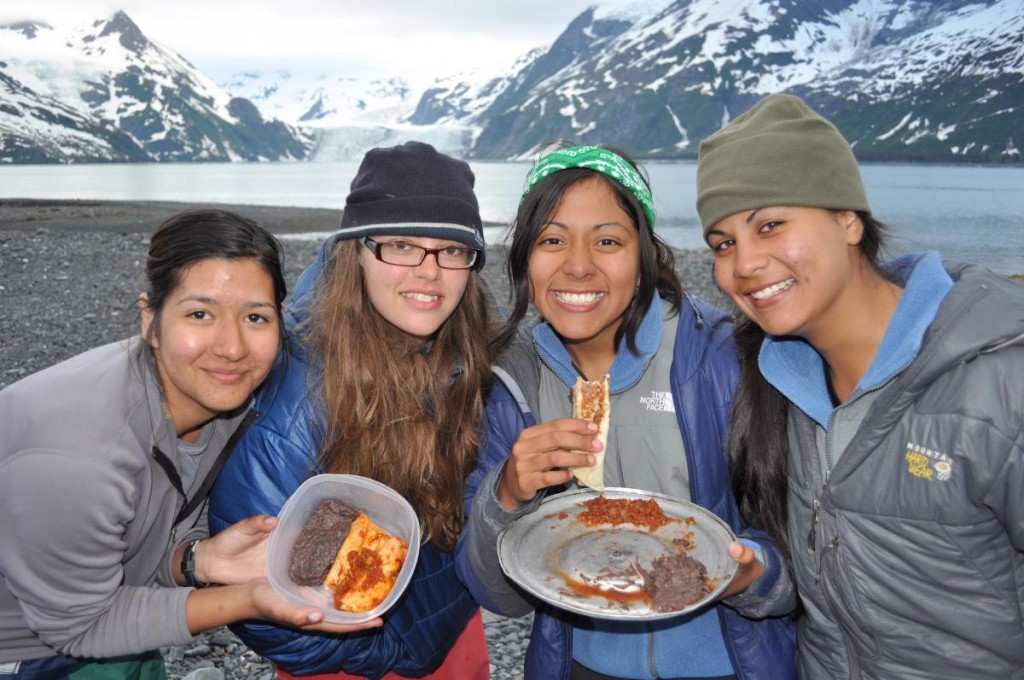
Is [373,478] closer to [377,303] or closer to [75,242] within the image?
[377,303]

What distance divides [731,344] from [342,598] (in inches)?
96.5

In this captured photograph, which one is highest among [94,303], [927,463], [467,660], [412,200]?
[412,200]

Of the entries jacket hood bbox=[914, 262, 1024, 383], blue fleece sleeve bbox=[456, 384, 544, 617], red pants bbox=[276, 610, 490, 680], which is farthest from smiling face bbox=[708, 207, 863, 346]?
red pants bbox=[276, 610, 490, 680]

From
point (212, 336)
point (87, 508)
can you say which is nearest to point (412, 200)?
point (212, 336)

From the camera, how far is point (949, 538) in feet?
9.91

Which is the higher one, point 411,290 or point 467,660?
point 411,290

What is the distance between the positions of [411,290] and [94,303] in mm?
19718

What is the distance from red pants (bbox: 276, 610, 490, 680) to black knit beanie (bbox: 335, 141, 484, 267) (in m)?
2.55

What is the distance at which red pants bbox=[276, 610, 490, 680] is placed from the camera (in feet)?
14.9

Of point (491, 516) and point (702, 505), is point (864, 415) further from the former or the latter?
point (491, 516)

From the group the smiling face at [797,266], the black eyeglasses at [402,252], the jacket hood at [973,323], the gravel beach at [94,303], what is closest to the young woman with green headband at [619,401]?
the black eyeglasses at [402,252]

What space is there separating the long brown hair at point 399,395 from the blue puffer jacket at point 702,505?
0.19 m

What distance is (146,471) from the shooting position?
135 inches

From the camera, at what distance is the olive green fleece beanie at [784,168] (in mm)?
3299
